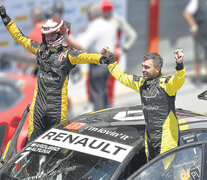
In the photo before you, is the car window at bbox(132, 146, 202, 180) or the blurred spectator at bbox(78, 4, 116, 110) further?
the blurred spectator at bbox(78, 4, 116, 110)

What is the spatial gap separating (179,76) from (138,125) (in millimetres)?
782

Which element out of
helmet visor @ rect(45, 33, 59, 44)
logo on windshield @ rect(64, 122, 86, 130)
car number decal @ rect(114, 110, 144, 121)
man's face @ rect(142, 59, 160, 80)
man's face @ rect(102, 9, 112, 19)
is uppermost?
man's face @ rect(102, 9, 112, 19)

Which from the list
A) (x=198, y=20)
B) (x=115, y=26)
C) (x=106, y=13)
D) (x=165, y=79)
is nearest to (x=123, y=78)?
(x=165, y=79)

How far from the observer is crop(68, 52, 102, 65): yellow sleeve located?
5.05 m

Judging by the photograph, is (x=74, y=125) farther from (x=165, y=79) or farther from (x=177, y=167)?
(x=177, y=167)

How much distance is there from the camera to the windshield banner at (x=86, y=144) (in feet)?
14.1

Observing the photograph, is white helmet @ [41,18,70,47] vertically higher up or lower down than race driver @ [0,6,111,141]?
higher up

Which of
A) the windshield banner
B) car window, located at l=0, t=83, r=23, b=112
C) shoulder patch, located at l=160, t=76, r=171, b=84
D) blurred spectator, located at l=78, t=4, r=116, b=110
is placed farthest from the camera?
blurred spectator, located at l=78, t=4, r=116, b=110

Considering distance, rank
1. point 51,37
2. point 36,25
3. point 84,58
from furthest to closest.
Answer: point 36,25, point 51,37, point 84,58

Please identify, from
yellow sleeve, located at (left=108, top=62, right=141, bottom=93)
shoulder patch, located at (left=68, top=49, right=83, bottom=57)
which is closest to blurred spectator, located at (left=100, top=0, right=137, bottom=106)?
shoulder patch, located at (left=68, top=49, right=83, bottom=57)

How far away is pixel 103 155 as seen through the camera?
4.31 m

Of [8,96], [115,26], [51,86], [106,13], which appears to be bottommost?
[8,96]

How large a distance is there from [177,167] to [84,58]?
1.51 meters

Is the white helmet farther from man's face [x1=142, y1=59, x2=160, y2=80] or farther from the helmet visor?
man's face [x1=142, y1=59, x2=160, y2=80]
